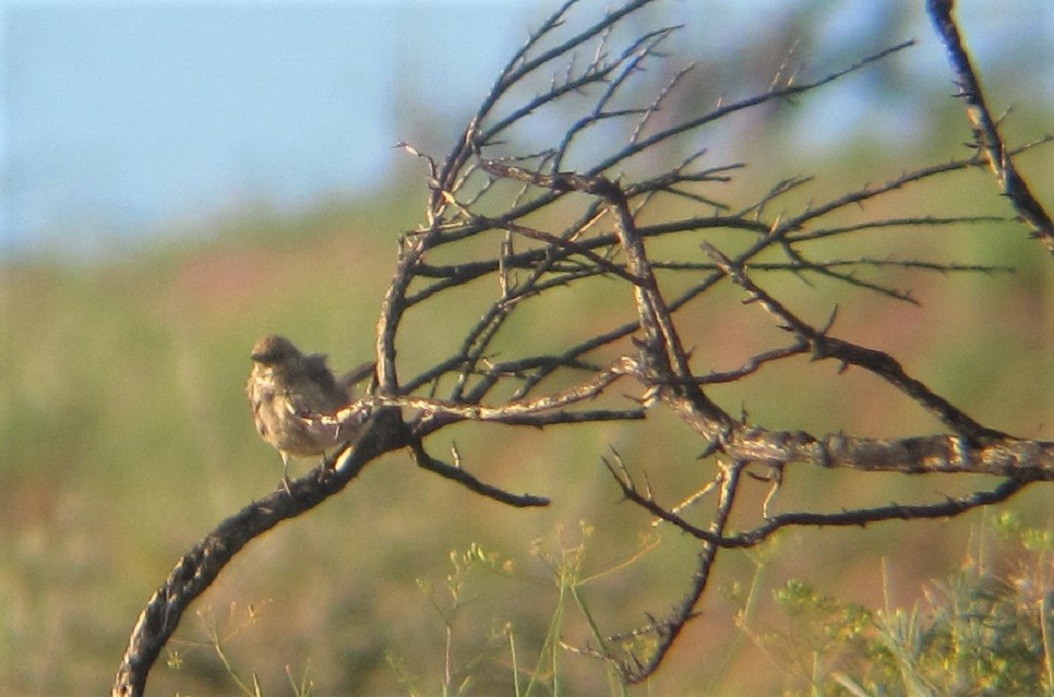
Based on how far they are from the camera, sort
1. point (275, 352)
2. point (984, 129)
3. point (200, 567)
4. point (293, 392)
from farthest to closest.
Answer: point (275, 352) → point (293, 392) → point (200, 567) → point (984, 129)

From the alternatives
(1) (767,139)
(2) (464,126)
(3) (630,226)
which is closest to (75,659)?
(2) (464,126)

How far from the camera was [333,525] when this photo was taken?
9133mm

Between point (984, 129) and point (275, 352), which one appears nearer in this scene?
point (984, 129)

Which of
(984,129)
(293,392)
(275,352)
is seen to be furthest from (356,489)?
(984,129)

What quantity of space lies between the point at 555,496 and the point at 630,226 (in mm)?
8865

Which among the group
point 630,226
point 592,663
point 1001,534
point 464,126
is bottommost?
point 592,663

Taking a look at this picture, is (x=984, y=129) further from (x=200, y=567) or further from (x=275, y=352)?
(x=275, y=352)

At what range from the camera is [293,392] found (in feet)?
16.8

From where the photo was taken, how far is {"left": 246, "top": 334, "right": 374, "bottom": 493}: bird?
507cm

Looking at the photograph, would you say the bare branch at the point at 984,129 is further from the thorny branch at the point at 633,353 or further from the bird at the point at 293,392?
the bird at the point at 293,392

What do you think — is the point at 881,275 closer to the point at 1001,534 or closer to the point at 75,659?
the point at 75,659

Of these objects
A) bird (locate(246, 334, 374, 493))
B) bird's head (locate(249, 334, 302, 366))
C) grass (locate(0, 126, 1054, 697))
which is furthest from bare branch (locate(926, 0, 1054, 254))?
bird's head (locate(249, 334, 302, 366))

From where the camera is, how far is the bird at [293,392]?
16.6 ft

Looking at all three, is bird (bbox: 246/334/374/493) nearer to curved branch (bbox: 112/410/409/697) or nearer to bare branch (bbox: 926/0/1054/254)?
curved branch (bbox: 112/410/409/697)
